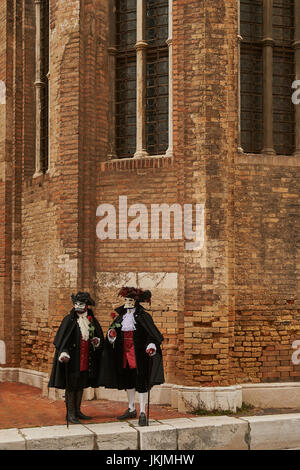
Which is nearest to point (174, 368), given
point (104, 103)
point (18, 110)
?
point (104, 103)

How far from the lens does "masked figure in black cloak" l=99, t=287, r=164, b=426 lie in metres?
7.93

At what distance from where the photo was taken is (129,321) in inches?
321

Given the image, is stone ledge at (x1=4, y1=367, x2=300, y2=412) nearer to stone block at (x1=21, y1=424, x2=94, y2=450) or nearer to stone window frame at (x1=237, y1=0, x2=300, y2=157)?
stone block at (x1=21, y1=424, x2=94, y2=450)

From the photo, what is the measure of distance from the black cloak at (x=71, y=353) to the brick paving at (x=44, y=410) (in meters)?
0.73

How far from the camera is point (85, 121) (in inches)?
396

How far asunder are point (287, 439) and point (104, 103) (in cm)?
655

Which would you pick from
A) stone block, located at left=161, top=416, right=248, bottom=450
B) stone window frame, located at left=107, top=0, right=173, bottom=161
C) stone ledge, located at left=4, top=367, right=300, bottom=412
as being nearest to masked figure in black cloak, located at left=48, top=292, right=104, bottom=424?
stone block, located at left=161, top=416, right=248, bottom=450

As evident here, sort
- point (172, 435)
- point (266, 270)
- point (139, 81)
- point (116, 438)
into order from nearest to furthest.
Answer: point (116, 438), point (172, 435), point (266, 270), point (139, 81)

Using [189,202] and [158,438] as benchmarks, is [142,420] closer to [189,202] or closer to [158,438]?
[158,438]

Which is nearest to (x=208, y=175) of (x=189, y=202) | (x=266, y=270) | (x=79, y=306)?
(x=189, y=202)

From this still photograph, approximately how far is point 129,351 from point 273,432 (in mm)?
2352

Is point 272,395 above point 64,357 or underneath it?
underneath
